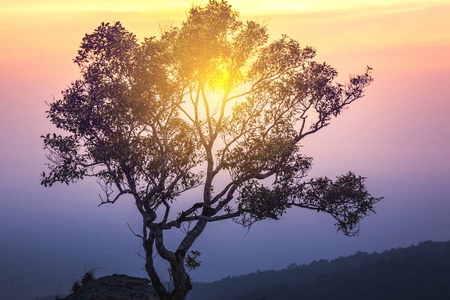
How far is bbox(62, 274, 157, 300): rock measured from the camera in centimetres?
3061

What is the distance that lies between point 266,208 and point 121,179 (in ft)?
28.3

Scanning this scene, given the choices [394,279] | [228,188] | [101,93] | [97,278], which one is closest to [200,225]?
[228,188]

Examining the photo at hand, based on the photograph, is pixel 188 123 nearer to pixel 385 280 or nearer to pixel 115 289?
pixel 115 289

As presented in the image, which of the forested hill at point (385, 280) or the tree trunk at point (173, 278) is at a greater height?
the forested hill at point (385, 280)

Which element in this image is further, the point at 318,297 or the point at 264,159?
the point at 318,297

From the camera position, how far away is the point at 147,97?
32.2 m

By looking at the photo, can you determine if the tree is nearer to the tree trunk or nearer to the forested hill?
the tree trunk

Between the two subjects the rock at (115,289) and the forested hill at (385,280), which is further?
the forested hill at (385,280)

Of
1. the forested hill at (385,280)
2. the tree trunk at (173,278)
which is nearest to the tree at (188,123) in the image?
the tree trunk at (173,278)

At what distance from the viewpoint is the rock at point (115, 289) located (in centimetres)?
3061

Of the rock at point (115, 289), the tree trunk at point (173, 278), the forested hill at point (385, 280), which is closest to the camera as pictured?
the rock at point (115, 289)

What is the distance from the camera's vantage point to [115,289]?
31812 millimetres

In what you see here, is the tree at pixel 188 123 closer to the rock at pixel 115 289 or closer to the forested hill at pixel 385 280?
the rock at pixel 115 289

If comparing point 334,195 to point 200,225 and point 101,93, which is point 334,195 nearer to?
point 200,225
